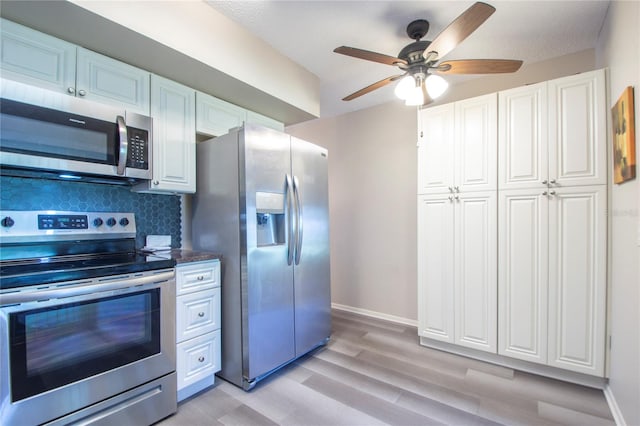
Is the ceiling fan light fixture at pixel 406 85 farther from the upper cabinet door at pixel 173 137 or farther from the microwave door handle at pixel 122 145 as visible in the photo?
the microwave door handle at pixel 122 145

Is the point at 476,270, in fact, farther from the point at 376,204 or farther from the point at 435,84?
the point at 435,84

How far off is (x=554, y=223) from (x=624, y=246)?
464 mm

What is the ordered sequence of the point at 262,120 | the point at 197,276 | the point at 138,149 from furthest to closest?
the point at 262,120 < the point at 197,276 < the point at 138,149

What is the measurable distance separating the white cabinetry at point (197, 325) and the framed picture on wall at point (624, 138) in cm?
252

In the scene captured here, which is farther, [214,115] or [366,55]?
[214,115]

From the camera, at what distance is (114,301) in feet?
5.00

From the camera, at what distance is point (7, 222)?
154 cm

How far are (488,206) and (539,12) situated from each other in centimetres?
137

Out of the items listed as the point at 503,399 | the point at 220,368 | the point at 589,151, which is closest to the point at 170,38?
the point at 220,368

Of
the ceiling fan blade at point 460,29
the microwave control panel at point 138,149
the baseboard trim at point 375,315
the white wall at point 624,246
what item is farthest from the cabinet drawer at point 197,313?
the white wall at point 624,246

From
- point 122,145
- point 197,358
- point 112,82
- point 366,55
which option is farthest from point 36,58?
point 197,358

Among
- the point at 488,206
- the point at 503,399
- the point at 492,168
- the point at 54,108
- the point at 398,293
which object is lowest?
the point at 503,399

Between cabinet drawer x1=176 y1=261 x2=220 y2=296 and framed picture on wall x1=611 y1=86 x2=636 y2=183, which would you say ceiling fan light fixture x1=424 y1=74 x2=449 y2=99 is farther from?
cabinet drawer x1=176 y1=261 x2=220 y2=296

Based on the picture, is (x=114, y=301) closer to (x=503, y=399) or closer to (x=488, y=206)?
(x=503, y=399)
